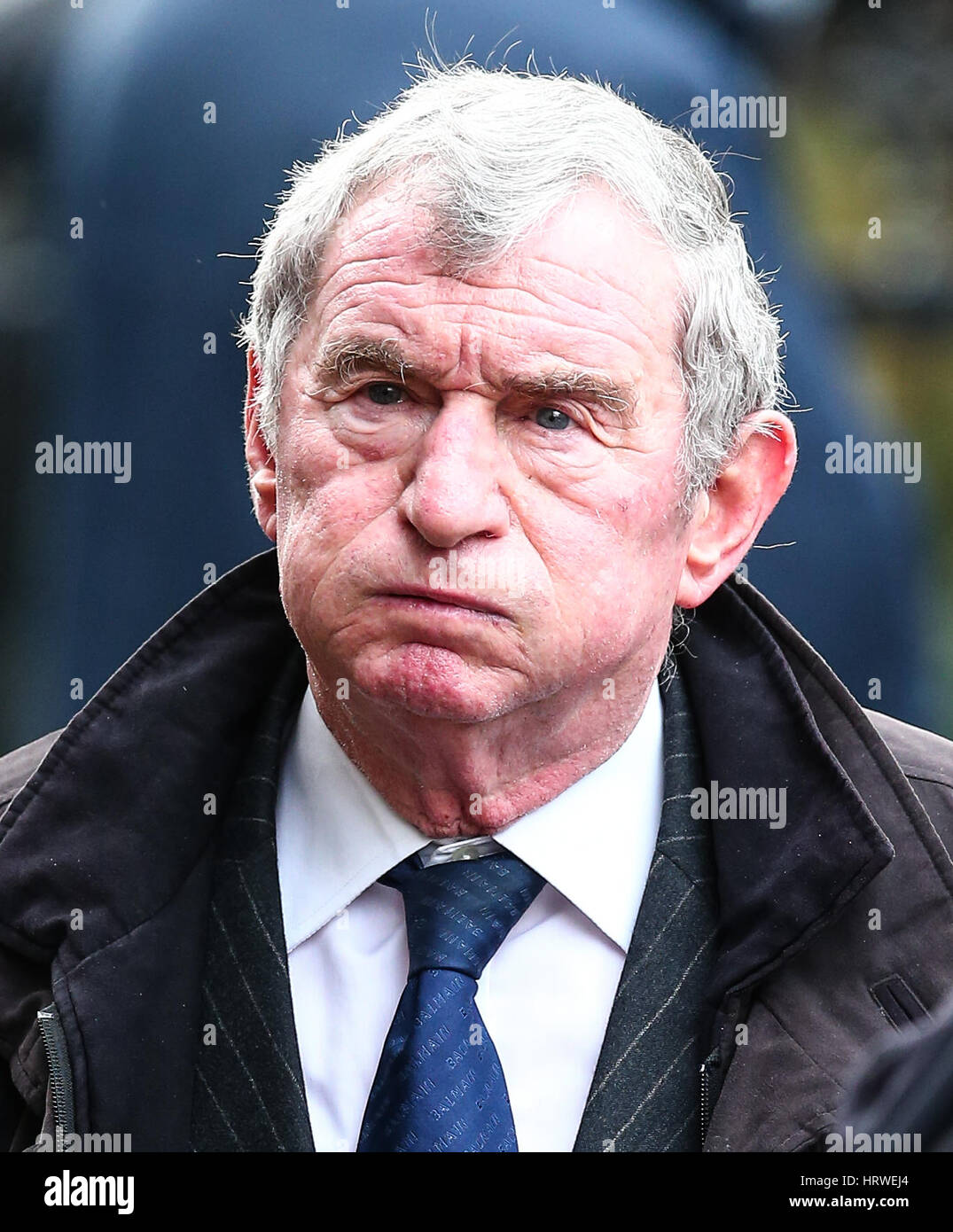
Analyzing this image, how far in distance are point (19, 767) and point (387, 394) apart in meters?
0.94

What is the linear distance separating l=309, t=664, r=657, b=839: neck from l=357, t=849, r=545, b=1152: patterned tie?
97 millimetres

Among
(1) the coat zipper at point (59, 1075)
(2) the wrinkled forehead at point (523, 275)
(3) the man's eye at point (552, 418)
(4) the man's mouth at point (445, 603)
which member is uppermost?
(2) the wrinkled forehead at point (523, 275)

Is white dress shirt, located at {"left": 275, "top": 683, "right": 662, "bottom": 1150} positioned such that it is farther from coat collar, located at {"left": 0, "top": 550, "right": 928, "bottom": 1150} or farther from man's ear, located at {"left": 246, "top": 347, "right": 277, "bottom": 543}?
man's ear, located at {"left": 246, "top": 347, "right": 277, "bottom": 543}

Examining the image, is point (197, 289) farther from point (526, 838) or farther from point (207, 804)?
point (526, 838)

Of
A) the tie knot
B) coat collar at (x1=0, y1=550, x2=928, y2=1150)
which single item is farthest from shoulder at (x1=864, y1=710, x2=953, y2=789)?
the tie knot

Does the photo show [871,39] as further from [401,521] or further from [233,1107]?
[233,1107]

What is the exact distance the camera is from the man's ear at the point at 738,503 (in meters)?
2.50

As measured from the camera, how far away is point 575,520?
7.37 ft

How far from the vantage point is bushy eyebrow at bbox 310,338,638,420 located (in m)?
2.23

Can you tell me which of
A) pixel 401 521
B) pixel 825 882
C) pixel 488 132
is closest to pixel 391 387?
pixel 401 521

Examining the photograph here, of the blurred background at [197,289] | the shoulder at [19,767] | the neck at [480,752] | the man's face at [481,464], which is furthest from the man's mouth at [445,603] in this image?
the blurred background at [197,289]

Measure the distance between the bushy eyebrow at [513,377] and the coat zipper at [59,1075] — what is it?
100 centimetres

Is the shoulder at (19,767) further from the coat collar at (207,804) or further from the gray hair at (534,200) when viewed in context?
the gray hair at (534,200)

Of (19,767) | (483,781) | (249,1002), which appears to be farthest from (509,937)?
(19,767)
